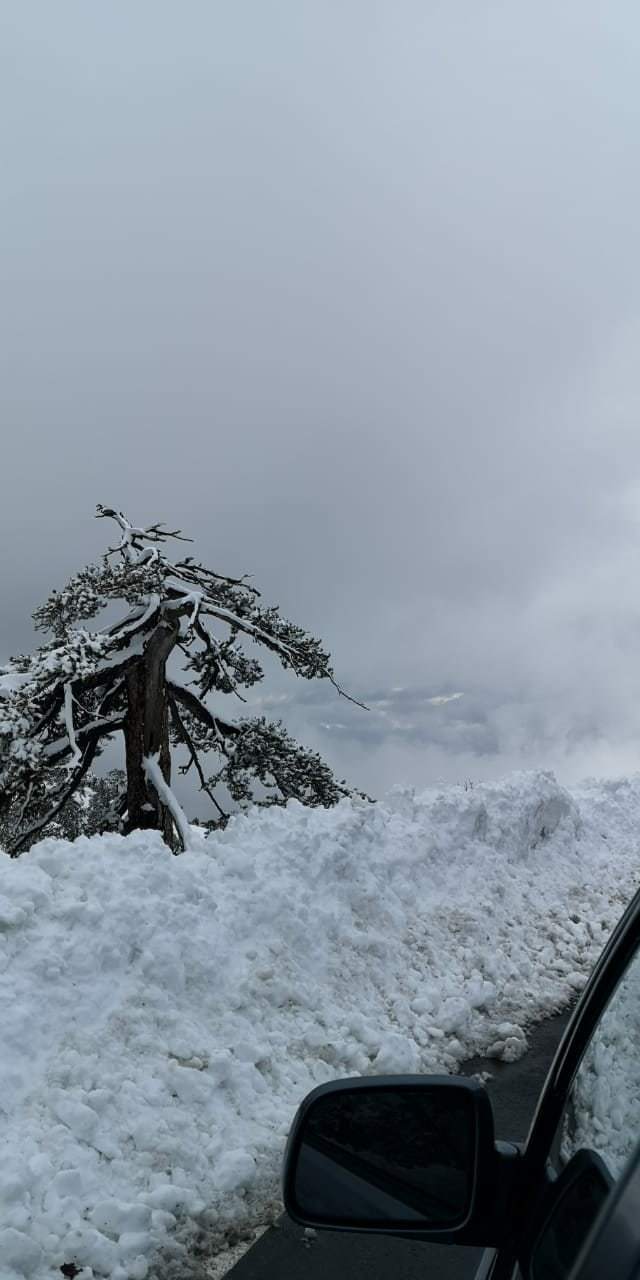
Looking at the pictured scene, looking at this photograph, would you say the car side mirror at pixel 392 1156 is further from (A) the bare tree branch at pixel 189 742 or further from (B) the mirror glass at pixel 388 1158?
(A) the bare tree branch at pixel 189 742

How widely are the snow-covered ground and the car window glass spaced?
335cm

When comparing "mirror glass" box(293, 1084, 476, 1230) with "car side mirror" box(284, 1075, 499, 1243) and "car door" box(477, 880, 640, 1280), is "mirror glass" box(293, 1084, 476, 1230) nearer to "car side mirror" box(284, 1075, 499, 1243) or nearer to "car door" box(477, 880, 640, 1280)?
"car side mirror" box(284, 1075, 499, 1243)

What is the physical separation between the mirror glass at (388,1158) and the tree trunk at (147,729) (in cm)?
1572

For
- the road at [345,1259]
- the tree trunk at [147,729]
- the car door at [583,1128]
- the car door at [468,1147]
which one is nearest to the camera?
the car door at [583,1128]

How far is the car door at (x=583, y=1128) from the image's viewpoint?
1.50m

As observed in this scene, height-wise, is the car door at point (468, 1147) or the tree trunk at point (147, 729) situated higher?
the tree trunk at point (147, 729)

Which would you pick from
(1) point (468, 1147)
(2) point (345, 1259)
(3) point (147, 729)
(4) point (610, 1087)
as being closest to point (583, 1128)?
(4) point (610, 1087)

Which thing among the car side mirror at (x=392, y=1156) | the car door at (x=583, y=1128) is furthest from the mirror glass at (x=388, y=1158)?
the car door at (x=583, y=1128)

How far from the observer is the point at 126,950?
247 inches

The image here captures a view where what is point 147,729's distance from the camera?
18.0m

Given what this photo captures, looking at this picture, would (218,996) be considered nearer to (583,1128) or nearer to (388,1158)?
(388,1158)

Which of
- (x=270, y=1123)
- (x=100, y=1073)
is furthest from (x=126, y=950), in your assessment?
(x=270, y=1123)

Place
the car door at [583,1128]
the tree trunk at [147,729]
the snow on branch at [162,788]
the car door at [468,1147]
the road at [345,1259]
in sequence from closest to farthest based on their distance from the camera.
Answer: the car door at [583,1128], the car door at [468,1147], the road at [345,1259], the snow on branch at [162,788], the tree trunk at [147,729]

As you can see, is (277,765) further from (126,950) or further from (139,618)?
(126,950)
